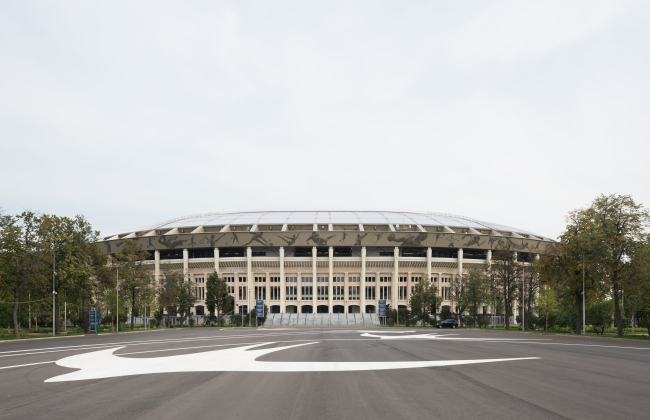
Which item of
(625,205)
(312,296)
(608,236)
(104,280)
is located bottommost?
(312,296)

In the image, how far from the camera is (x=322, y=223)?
10450cm

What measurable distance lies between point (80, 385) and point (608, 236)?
44934mm

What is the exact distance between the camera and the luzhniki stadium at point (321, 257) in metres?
99.0

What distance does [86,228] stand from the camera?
57125 millimetres

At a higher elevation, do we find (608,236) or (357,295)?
(608,236)

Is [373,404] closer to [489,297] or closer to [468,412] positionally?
[468,412]

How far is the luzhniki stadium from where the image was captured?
9900 centimetres

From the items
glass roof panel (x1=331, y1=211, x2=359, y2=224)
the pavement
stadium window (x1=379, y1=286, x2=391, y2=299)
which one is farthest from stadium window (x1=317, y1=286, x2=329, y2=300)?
the pavement

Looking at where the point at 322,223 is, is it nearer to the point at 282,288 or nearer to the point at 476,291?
the point at 282,288

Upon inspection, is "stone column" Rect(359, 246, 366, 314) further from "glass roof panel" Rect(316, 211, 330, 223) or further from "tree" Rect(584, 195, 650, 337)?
"tree" Rect(584, 195, 650, 337)

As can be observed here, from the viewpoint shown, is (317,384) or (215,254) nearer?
(317,384)

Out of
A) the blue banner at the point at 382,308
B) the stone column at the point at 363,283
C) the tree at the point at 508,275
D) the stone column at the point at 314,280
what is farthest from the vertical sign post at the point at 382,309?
the stone column at the point at 314,280

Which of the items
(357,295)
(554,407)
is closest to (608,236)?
(554,407)

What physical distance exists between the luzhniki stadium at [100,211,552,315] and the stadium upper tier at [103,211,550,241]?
28 cm
